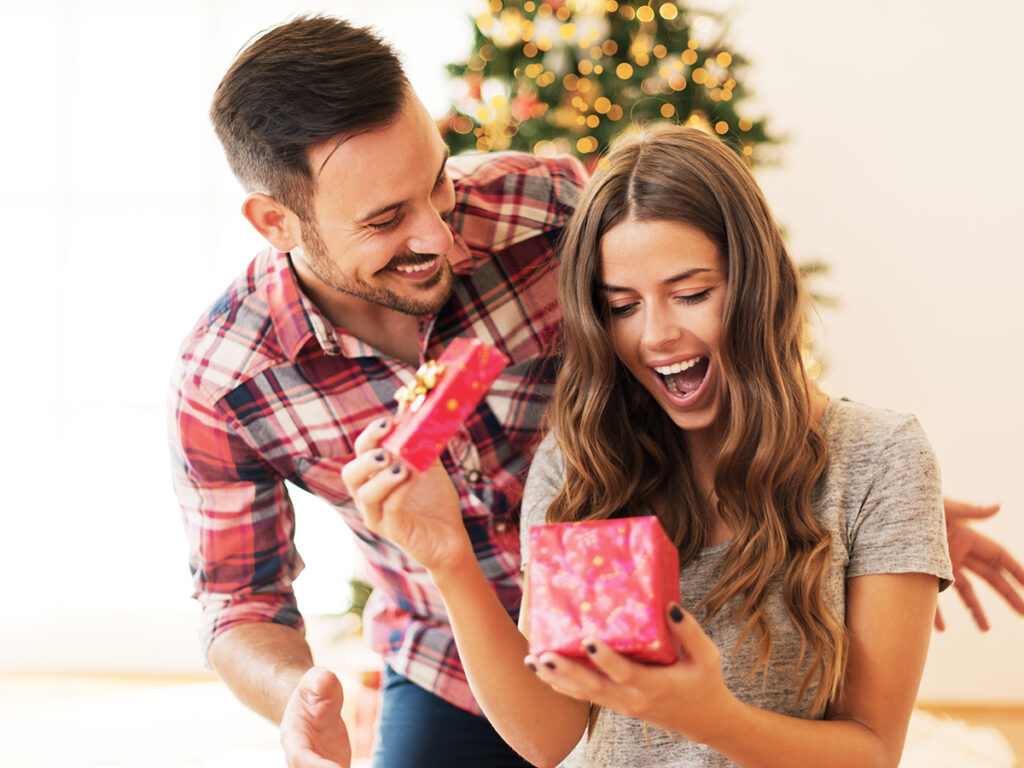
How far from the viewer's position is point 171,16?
4469mm

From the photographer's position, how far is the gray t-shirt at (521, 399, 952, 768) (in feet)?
4.49

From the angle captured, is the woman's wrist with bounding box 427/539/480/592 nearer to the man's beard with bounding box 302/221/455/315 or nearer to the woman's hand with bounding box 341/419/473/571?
the woman's hand with bounding box 341/419/473/571

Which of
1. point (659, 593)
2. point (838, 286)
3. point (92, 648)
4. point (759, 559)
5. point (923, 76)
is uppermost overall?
point (923, 76)

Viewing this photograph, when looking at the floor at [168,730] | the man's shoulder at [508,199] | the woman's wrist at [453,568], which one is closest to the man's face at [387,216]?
the man's shoulder at [508,199]

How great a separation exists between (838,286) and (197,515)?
2.93m

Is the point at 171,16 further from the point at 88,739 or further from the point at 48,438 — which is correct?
the point at 88,739

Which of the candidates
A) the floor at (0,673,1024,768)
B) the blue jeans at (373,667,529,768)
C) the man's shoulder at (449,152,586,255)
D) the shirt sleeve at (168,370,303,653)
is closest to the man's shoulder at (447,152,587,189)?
the man's shoulder at (449,152,586,255)

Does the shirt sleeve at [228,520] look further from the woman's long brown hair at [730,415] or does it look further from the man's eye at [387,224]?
the woman's long brown hair at [730,415]

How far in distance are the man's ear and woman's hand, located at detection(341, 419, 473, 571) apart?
62 cm

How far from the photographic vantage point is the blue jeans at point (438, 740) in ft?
6.13

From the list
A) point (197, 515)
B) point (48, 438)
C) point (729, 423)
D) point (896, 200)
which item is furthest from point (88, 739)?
point (896, 200)

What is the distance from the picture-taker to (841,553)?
1397 mm

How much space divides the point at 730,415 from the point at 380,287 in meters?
0.64

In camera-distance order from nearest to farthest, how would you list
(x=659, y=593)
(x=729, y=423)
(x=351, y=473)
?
(x=659, y=593) → (x=351, y=473) → (x=729, y=423)
